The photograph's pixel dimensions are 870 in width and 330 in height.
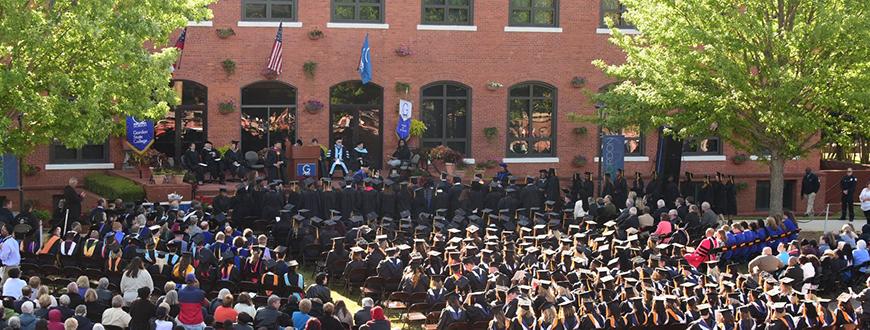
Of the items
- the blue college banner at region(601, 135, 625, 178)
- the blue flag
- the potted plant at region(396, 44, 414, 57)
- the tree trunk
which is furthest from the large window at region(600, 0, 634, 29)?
the tree trunk

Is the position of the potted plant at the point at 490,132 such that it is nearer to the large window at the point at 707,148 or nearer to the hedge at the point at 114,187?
the large window at the point at 707,148

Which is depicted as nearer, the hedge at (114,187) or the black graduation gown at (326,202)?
the black graduation gown at (326,202)

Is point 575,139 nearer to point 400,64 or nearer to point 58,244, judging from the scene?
point 400,64

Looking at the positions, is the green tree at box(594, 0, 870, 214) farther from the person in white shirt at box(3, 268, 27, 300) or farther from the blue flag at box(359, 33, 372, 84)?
the person in white shirt at box(3, 268, 27, 300)

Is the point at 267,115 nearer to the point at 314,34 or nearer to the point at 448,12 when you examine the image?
the point at 314,34

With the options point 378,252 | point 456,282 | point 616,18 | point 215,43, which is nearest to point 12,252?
point 378,252

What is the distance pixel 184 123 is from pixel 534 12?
10.9 meters

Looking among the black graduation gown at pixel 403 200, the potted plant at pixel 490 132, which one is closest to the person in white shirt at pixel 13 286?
the black graduation gown at pixel 403 200

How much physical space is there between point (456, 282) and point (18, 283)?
6.92m

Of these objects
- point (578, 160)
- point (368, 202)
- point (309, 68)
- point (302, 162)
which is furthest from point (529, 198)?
point (309, 68)

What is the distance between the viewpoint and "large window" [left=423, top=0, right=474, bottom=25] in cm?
3716

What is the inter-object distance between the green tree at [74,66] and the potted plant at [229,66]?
858 cm

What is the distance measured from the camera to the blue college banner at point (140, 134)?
108 feet

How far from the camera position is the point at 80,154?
34469mm
